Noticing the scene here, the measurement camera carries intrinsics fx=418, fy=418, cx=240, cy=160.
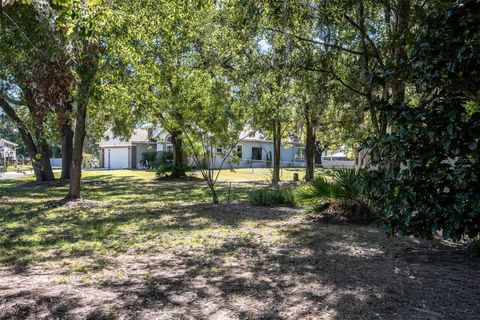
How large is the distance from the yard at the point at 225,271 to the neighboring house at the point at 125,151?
1259 inches

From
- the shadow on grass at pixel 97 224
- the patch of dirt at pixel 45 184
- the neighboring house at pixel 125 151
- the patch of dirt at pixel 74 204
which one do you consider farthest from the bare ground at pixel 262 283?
the neighboring house at pixel 125 151

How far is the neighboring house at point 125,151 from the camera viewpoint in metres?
41.6

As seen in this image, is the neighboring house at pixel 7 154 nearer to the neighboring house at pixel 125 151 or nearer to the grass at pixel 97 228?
the grass at pixel 97 228

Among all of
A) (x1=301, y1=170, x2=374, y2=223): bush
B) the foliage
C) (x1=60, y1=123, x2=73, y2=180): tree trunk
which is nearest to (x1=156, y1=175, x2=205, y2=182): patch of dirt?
(x1=60, y1=123, x2=73, y2=180): tree trunk

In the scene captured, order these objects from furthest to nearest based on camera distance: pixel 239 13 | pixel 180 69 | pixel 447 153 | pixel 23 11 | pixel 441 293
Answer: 1. pixel 180 69
2. pixel 23 11
3. pixel 239 13
4. pixel 441 293
5. pixel 447 153

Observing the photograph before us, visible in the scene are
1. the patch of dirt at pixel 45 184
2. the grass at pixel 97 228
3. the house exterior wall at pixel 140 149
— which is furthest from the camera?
the house exterior wall at pixel 140 149

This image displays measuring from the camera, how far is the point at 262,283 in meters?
5.08

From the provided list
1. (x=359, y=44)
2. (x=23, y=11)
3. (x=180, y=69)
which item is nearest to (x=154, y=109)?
(x=180, y=69)

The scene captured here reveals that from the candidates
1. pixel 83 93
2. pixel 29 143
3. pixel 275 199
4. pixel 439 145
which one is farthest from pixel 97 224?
pixel 29 143

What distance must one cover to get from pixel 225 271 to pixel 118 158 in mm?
40554

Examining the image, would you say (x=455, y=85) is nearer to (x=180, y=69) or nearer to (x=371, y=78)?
(x=371, y=78)

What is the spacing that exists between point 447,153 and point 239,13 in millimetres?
5838

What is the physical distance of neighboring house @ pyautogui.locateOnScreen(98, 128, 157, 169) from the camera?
136 ft

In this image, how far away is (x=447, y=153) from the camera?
3.96m
